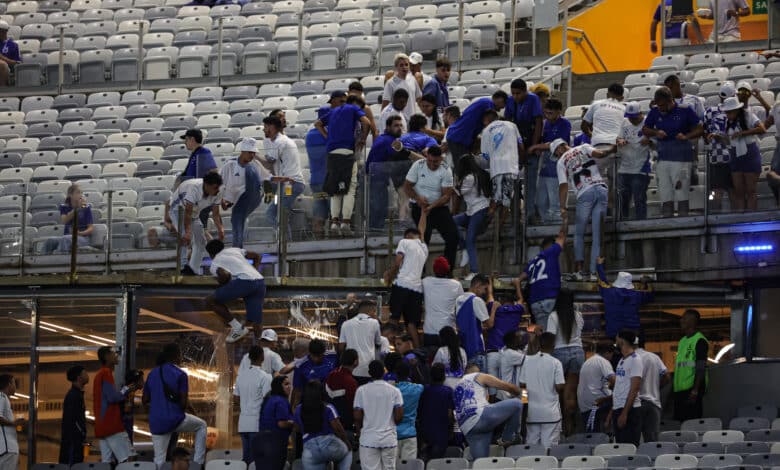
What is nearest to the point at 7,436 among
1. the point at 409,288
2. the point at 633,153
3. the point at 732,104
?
the point at 409,288

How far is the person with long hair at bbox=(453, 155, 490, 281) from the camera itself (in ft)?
69.6

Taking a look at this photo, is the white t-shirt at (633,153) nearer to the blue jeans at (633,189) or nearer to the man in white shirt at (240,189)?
the blue jeans at (633,189)

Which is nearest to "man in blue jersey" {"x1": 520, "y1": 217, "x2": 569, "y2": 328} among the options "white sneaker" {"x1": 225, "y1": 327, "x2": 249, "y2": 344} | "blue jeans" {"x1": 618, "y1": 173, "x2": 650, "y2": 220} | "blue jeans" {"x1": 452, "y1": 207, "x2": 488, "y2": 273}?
"blue jeans" {"x1": 452, "y1": 207, "x2": 488, "y2": 273}

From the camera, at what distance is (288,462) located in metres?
19.1

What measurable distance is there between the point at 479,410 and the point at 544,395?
0.78 m

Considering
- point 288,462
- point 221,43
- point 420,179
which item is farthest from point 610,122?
point 221,43

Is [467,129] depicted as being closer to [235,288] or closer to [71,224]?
[235,288]

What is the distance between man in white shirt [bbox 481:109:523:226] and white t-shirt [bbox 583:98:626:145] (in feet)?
3.10

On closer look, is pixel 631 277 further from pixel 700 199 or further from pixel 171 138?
pixel 171 138

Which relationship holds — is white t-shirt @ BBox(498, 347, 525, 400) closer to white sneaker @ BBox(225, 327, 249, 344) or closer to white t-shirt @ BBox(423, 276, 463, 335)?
white t-shirt @ BBox(423, 276, 463, 335)

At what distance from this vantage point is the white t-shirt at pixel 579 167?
68.9ft

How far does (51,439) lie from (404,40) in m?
11.2

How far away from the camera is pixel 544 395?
61.8 ft

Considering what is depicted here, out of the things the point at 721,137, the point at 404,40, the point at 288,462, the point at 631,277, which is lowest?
the point at 288,462
